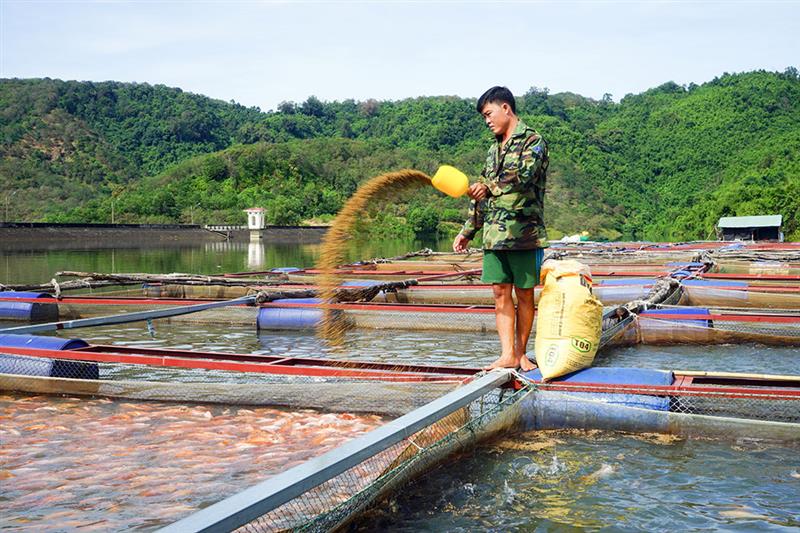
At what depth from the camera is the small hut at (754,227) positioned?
126 ft

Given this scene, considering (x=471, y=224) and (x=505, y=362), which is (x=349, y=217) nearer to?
(x=471, y=224)

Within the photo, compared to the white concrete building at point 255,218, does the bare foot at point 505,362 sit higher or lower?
lower

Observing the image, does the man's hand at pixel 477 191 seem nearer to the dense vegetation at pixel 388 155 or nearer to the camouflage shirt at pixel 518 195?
the camouflage shirt at pixel 518 195

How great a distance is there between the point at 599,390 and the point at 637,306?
501 centimetres

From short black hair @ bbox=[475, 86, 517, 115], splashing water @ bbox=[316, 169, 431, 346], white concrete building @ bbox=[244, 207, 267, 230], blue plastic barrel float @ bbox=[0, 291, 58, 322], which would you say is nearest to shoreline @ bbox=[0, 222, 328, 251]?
white concrete building @ bbox=[244, 207, 267, 230]

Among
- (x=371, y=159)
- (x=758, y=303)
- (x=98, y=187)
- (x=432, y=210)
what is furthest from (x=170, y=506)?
(x=98, y=187)

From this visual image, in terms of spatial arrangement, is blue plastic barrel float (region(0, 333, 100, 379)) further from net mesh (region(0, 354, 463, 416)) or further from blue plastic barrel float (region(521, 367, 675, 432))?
Answer: blue plastic barrel float (region(521, 367, 675, 432))

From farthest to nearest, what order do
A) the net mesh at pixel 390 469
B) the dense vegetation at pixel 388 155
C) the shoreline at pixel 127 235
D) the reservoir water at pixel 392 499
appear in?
1. the dense vegetation at pixel 388 155
2. the shoreline at pixel 127 235
3. the reservoir water at pixel 392 499
4. the net mesh at pixel 390 469

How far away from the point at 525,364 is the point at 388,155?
91.1 meters

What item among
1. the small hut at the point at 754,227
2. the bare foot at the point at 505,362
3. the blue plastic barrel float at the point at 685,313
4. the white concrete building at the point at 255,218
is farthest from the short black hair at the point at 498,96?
the white concrete building at the point at 255,218

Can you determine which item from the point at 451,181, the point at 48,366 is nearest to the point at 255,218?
the point at 48,366

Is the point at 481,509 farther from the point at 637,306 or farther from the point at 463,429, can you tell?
the point at 637,306

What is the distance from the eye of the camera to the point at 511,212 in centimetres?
539

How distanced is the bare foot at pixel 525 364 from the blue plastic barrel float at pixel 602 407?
0.31m
